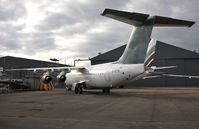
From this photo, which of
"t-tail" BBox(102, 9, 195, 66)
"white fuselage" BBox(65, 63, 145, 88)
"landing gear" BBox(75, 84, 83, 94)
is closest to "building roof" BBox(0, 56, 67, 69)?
"white fuselage" BBox(65, 63, 145, 88)

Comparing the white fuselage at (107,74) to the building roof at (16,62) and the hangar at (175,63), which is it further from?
the building roof at (16,62)

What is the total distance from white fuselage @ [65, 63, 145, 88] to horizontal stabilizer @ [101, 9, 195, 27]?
426 centimetres

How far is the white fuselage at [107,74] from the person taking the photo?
2905 cm

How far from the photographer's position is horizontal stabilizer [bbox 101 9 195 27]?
23234mm

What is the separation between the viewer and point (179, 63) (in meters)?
67.8

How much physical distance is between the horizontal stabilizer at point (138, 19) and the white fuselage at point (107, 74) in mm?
4256

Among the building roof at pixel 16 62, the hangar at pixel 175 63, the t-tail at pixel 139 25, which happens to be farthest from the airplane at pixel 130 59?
the building roof at pixel 16 62

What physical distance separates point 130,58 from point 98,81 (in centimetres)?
564

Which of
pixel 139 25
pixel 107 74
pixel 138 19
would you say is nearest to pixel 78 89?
pixel 107 74

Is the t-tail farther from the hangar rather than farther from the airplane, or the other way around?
the hangar

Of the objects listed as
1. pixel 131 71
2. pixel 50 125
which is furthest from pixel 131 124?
pixel 131 71

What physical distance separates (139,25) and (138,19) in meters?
1.54

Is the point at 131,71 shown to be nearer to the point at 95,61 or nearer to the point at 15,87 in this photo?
the point at 15,87

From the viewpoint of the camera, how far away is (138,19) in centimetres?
2622
